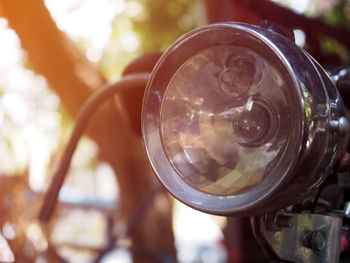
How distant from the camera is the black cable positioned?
4.28 feet

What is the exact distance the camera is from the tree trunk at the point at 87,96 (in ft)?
9.53

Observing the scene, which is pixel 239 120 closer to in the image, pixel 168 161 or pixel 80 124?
pixel 168 161

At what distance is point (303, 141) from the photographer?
0.77 metres

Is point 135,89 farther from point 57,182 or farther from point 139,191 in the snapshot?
point 139,191

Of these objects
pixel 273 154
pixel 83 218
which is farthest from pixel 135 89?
pixel 83 218

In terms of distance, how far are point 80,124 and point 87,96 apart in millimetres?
1667

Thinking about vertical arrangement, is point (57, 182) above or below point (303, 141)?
below

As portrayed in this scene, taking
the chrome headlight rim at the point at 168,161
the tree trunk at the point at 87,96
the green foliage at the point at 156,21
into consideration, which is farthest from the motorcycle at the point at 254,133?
the green foliage at the point at 156,21

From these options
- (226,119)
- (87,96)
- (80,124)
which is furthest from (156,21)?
(226,119)

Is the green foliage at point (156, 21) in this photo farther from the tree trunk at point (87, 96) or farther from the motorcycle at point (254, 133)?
the motorcycle at point (254, 133)

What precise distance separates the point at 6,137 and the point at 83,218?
4451 mm

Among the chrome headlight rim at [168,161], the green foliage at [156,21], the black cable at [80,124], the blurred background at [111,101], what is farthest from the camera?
the green foliage at [156,21]

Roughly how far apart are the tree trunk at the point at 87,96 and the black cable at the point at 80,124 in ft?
4.63

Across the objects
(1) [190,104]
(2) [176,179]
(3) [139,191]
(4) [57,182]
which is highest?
(1) [190,104]
